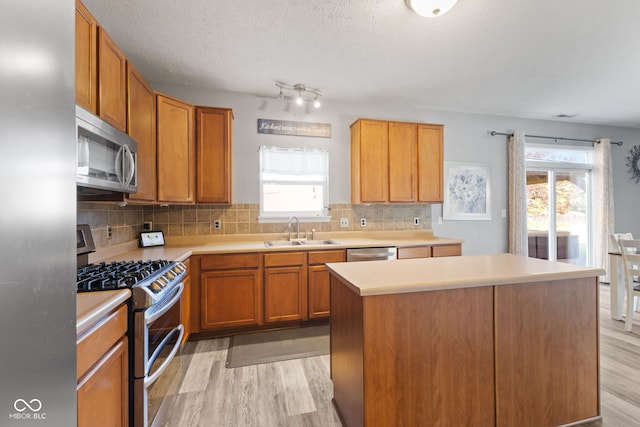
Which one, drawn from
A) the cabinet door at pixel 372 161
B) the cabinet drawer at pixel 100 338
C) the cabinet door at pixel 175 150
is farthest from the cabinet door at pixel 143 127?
the cabinet door at pixel 372 161

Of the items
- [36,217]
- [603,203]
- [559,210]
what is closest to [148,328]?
[36,217]

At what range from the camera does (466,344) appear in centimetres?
139

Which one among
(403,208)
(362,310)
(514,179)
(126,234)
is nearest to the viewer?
(362,310)

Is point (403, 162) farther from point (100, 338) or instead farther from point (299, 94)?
point (100, 338)

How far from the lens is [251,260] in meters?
2.77

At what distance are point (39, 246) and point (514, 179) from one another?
510cm

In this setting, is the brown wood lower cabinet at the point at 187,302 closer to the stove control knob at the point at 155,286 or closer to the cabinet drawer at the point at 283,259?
the cabinet drawer at the point at 283,259

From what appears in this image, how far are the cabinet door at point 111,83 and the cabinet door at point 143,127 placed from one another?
0.23ft

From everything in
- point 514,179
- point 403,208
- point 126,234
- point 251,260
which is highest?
point 514,179

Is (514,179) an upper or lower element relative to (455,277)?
upper

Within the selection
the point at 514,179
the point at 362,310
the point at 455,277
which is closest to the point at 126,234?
the point at 362,310

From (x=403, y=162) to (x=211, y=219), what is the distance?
8.33 ft

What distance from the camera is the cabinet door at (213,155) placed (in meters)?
2.97

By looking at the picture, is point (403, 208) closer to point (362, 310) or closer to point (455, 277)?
point (455, 277)
